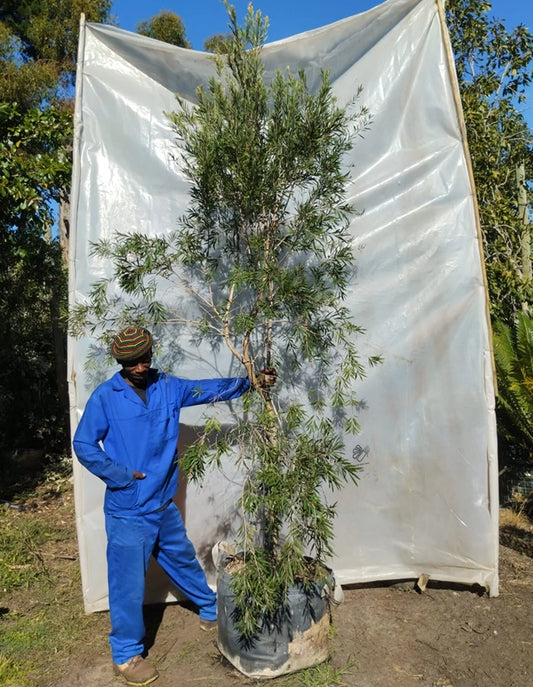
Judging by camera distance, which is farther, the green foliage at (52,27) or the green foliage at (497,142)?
the green foliage at (52,27)

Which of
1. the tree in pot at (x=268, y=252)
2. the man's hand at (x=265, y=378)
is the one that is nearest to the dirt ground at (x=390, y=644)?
the tree in pot at (x=268, y=252)

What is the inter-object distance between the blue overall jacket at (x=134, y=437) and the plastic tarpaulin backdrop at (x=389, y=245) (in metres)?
0.67

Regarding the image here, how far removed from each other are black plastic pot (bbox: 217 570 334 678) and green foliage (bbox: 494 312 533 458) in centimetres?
326

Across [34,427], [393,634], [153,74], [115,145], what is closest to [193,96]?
[153,74]

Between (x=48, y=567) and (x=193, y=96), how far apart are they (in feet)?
12.2

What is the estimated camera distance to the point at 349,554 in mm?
4406

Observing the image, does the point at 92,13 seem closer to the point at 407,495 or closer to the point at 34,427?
the point at 34,427

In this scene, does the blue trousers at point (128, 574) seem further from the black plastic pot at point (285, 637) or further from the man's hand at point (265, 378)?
the man's hand at point (265, 378)

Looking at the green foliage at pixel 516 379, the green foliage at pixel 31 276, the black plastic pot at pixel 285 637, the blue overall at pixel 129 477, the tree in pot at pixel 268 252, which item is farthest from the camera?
the green foliage at pixel 516 379

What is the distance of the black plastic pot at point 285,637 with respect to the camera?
11.1 ft

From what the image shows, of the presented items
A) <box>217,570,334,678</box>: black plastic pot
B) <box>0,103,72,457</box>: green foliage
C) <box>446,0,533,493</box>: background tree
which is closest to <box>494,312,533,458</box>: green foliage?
<box>446,0,533,493</box>: background tree

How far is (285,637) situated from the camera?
341cm

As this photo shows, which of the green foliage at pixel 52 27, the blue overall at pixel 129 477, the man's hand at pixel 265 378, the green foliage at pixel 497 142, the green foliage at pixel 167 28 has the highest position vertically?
the green foliage at pixel 167 28

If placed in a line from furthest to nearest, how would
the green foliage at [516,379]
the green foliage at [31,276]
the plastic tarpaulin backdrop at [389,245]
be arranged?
the green foliage at [516,379]
the green foliage at [31,276]
the plastic tarpaulin backdrop at [389,245]
